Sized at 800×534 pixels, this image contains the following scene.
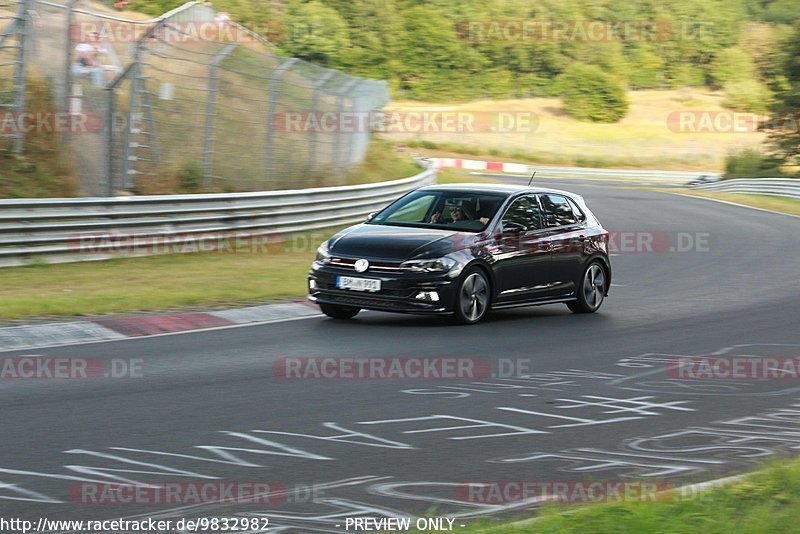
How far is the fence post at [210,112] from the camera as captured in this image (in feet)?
65.2

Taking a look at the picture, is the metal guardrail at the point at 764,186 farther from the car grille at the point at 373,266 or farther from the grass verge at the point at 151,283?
the car grille at the point at 373,266

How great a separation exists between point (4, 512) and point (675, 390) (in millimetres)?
5658

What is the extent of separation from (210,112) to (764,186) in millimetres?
31926

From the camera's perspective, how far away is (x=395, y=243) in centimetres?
1248

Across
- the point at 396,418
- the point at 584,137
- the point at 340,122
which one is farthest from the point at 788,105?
the point at 396,418

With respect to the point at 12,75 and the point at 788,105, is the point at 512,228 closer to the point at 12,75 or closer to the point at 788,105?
the point at 12,75

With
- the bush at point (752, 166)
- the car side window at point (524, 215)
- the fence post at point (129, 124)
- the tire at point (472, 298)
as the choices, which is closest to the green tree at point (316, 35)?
the bush at point (752, 166)

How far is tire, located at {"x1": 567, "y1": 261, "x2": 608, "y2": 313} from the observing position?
47.0ft

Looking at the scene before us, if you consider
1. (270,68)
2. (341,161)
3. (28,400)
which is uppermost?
(270,68)

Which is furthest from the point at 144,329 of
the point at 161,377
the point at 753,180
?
the point at 753,180

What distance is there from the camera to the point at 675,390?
372 inches

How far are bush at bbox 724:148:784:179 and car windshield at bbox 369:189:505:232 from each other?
146 ft

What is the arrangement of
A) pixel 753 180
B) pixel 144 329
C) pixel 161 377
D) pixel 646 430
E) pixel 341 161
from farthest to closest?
pixel 753 180, pixel 341 161, pixel 144 329, pixel 161 377, pixel 646 430

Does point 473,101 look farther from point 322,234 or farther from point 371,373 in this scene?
point 371,373
